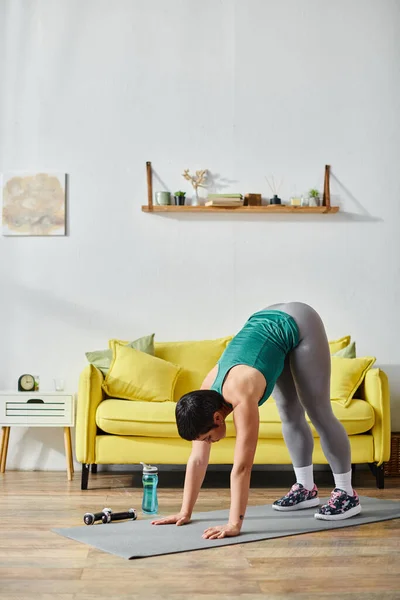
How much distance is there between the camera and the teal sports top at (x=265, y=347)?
3266 mm

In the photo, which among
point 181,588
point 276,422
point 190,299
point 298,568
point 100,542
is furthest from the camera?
point 190,299

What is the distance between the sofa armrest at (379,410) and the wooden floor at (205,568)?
978 mm

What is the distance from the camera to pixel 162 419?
14.9 ft

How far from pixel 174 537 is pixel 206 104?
129 inches

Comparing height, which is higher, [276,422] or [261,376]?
[261,376]

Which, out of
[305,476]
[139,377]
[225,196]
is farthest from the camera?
[225,196]

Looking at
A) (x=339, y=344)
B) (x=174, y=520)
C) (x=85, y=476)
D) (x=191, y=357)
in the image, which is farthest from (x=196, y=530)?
(x=339, y=344)

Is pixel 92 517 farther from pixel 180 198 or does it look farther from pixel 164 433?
pixel 180 198

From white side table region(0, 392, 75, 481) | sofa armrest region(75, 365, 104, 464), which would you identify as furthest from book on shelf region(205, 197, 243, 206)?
white side table region(0, 392, 75, 481)

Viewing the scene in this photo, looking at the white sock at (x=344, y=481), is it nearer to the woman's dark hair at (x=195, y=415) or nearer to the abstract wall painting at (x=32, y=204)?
the woman's dark hair at (x=195, y=415)

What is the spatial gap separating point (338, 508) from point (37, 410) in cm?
214

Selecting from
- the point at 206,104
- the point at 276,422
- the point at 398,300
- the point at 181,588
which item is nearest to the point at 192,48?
the point at 206,104

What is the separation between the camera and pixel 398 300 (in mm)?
5609

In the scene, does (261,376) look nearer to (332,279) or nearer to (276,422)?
(276,422)
